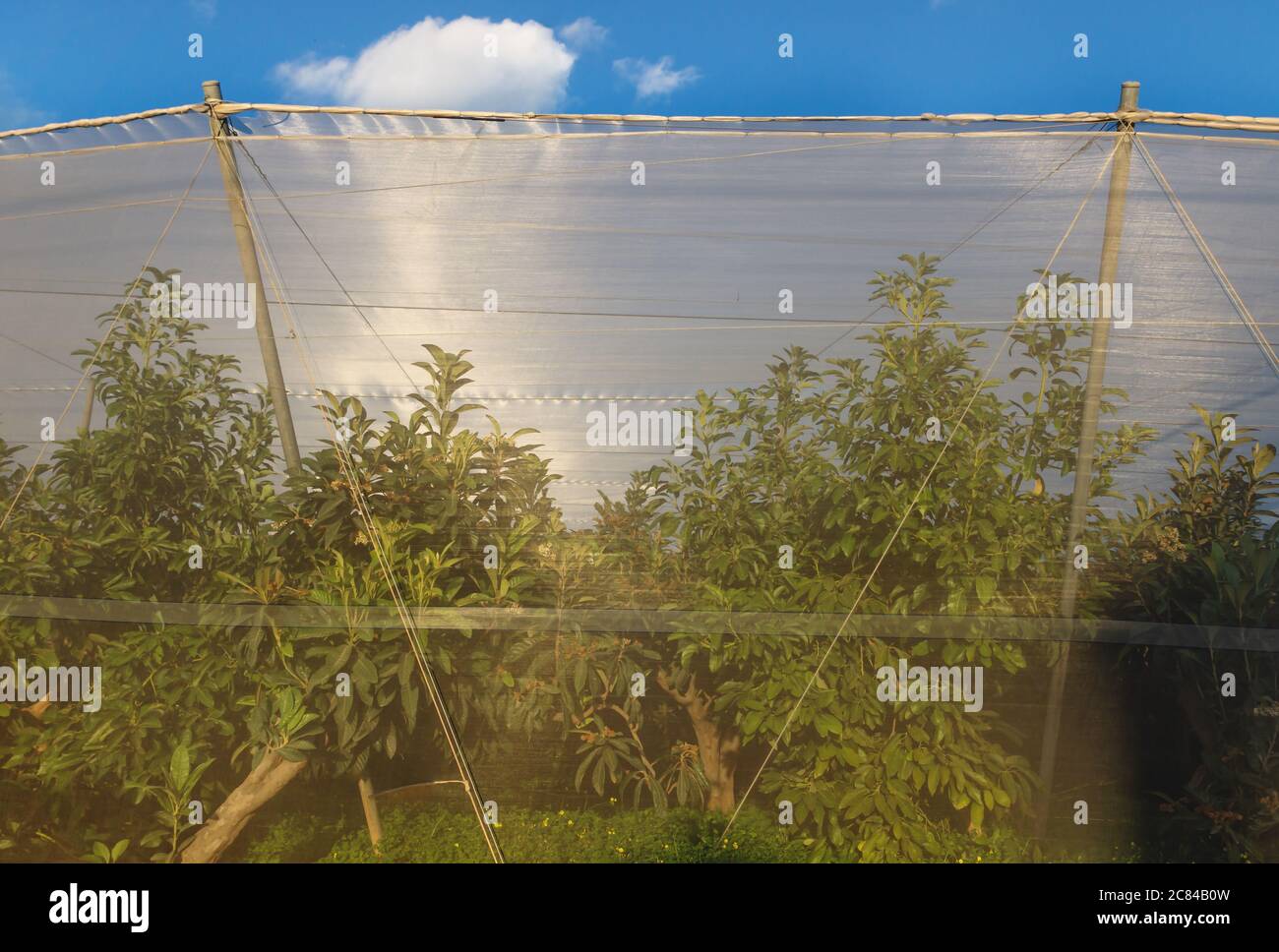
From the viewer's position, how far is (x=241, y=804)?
93.6 inches

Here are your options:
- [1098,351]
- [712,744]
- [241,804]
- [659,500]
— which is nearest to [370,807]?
[241,804]

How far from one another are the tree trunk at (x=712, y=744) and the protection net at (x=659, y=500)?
1 cm

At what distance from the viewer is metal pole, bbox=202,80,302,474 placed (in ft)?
7.99

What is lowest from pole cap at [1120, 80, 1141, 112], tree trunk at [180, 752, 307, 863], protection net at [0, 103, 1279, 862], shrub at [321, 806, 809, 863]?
shrub at [321, 806, 809, 863]

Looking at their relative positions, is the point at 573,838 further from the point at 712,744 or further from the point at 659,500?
the point at 659,500

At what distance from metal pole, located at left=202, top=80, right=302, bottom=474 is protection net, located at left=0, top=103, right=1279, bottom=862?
2 cm

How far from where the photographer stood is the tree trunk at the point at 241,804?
237 centimetres

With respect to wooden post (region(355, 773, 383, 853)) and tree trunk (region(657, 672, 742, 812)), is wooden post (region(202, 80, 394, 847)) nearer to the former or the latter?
wooden post (region(355, 773, 383, 853))

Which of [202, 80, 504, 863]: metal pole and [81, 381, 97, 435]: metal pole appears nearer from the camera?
[202, 80, 504, 863]: metal pole

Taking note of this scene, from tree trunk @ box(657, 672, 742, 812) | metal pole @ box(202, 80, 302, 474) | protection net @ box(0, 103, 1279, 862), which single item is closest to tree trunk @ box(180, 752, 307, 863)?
protection net @ box(0, 103, 1279, 862)

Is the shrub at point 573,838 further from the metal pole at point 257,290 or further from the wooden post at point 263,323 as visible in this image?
the metal pole at point 257,290

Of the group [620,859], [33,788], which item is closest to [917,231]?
[620,859]

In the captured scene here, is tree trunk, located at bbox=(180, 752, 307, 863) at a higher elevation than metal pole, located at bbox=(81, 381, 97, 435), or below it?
below
